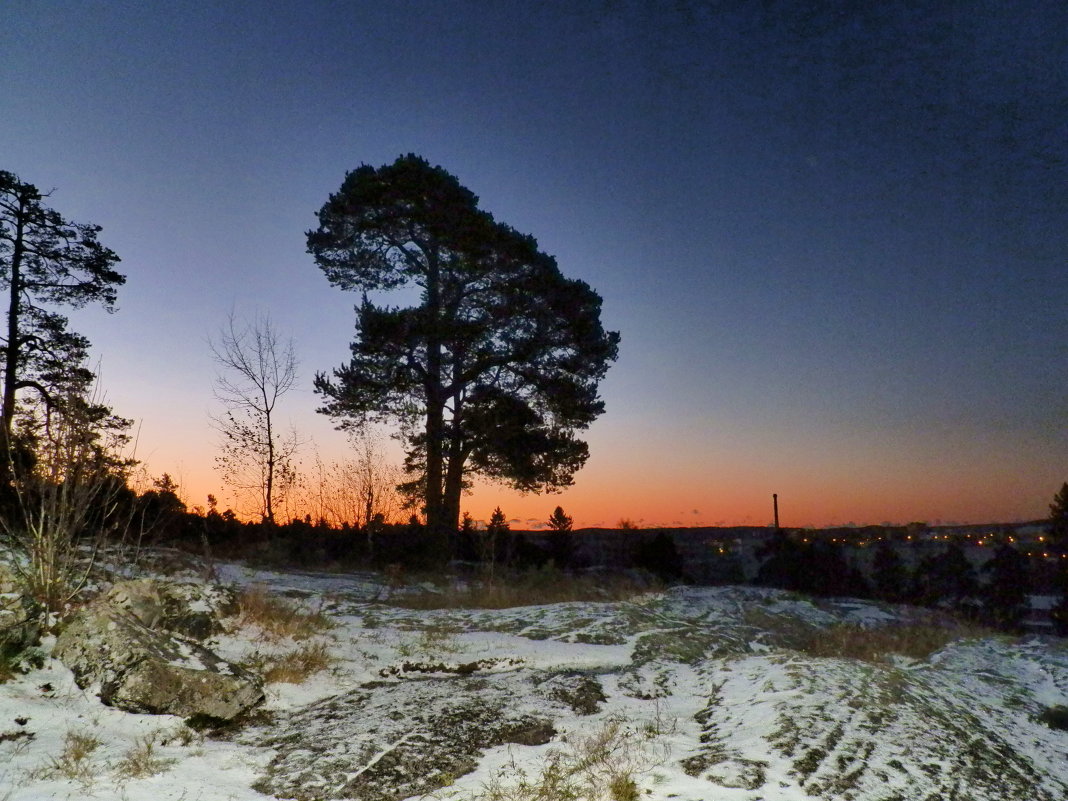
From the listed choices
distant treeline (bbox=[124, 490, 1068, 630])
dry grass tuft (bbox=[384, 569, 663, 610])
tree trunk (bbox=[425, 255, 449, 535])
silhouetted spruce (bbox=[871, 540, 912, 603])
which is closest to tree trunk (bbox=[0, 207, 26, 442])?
distant treeline (bbox=[124, 490, 1068, 630])

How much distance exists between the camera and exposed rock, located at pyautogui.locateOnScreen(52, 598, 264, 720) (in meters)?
3.99

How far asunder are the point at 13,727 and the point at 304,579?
25.3ft

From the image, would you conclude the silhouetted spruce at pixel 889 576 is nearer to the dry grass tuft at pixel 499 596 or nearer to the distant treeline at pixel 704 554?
the distant treeline at pixel 704 554

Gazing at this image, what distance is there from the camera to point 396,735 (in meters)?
3.81

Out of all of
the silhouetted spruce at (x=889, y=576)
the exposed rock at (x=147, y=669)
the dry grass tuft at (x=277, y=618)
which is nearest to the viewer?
the exposed rock at (x=147, y=669)

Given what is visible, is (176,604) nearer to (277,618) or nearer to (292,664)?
(277,618)

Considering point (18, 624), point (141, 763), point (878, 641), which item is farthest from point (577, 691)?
point (878, 641)

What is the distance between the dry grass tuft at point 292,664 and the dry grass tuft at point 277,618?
0.40 meters

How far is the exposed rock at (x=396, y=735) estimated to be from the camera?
3281 millimetres

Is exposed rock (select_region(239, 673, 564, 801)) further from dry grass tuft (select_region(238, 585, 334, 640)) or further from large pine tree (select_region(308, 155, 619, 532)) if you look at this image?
large pine tree (select_region(308, 155, 619, 532))

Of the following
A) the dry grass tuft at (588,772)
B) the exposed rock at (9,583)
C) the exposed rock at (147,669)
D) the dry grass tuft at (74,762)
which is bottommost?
the dry grass tuft at (588,772)

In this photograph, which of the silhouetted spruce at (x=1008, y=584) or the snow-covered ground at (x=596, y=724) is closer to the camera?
the snow-covered ground at (x=596, y=724)

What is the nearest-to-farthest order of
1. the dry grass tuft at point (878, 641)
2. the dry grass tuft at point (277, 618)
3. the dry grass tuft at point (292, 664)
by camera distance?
the dry grass tuft at point (292, 664)
the dry grass tuft at point (277, 618)
the dry grass tuft at point (878, 641)

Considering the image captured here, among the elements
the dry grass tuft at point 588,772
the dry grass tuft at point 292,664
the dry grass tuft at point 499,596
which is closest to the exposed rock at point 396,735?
the dry grass tuft at point 588,772
